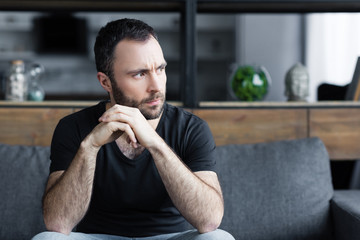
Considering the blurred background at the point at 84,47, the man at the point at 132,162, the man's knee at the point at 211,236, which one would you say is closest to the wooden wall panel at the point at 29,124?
the man at the point at 132,162

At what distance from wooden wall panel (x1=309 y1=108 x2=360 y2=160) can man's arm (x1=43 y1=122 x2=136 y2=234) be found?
1.10m

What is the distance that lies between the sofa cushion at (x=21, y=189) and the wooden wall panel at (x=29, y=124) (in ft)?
0.47

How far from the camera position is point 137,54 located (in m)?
1.53

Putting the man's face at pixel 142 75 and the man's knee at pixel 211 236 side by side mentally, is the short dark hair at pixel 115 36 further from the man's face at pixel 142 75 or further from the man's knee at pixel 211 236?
the man's knee at pixel 211 236

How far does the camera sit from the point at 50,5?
2.20 m

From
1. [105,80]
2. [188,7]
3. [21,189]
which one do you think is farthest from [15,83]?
[188,7]

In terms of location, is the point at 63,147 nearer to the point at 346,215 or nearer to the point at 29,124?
the point at 29,124

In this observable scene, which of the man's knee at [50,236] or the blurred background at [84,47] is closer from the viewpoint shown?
the man's knee at [50,236]

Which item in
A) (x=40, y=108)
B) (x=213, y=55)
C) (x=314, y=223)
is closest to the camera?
(x=314, y=223)

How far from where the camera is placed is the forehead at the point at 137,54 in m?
1.52

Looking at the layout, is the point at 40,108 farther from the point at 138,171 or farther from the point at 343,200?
the point at 343,200

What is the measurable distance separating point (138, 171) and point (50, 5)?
109 cm

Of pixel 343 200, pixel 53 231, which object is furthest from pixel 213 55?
pixel 53 231

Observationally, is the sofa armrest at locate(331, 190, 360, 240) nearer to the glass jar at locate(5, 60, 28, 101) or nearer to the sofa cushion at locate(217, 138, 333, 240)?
the sofa cushion at locate(217, 138, 333, 240)
